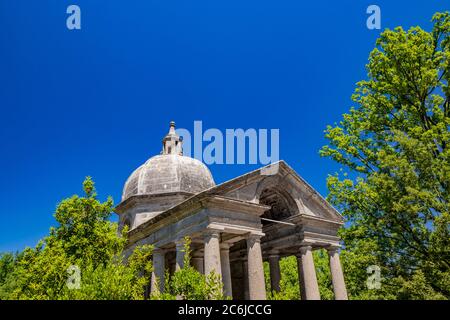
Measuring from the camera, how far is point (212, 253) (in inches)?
592

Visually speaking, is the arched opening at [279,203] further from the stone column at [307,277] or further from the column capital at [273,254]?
the stone column at [307,277]

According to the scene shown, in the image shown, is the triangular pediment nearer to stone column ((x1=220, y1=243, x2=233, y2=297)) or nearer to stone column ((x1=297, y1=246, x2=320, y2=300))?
stone column ((x1=297, y1=246, x2=320, y2=300))

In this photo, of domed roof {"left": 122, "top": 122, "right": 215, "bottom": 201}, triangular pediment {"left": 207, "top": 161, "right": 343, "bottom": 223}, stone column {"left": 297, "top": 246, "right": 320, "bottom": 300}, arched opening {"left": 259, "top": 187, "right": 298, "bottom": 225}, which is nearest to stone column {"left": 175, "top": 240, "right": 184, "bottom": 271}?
triangular pediment {"left": 207, "top": 161, "right": 343, "bottom": 223}

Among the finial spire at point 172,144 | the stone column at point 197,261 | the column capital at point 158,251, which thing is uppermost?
the finial spire at point 172,144

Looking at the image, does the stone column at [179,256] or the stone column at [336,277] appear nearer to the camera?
the stone column at [179,256]

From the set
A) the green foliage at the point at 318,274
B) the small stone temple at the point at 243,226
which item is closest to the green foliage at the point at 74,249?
the small stone temple at the point at 243,226

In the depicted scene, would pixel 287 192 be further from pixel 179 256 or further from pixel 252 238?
pixel 179 256

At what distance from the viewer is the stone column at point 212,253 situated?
1476 cm

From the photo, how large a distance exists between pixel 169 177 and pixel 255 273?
13167mm

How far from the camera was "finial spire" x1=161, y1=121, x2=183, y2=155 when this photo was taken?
31.8 metres

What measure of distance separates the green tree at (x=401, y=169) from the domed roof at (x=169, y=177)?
11005mm

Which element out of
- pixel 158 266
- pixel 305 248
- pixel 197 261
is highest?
pixel 305 248

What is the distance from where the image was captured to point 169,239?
17766mm

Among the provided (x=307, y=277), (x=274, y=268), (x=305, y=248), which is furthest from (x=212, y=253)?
(x=274, y=268)
